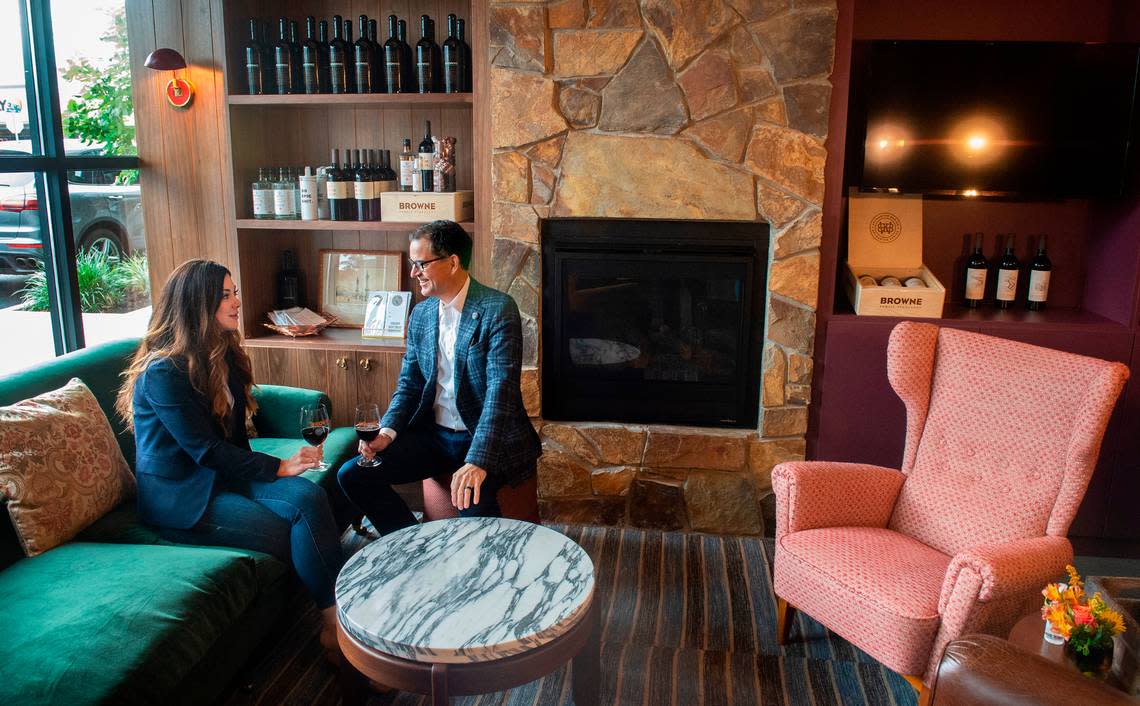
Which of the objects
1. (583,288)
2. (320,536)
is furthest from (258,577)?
(583,288)

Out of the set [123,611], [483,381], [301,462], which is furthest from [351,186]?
[123,611]

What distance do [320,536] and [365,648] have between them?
0.69m

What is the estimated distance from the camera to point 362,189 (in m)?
3.50

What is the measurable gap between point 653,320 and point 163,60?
2112mm

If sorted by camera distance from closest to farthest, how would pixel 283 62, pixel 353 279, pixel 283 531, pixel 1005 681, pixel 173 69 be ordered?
1. pixel 1005 681
2. pixel 283 531
3. pixel 173 69
4. pixel 283 62
5. pixel 353 279

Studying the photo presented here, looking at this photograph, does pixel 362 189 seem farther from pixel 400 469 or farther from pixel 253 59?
pixel 400 469

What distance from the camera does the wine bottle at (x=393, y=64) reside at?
11.3 ft

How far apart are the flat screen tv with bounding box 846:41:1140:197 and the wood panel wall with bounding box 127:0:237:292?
2583mm

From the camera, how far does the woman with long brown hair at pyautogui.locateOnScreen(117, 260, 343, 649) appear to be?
237 centimetres

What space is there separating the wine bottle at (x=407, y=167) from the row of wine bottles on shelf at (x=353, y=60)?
0.79 ft

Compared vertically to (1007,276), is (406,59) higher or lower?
higher

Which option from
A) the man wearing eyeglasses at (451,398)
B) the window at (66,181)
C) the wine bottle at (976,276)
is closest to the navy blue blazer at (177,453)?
the man wearing eyeglasses at (451,398)

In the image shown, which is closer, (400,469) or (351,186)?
(400,469)

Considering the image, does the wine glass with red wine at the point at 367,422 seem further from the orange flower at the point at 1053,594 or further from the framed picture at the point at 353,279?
the orange flower at the point at 1053,594
